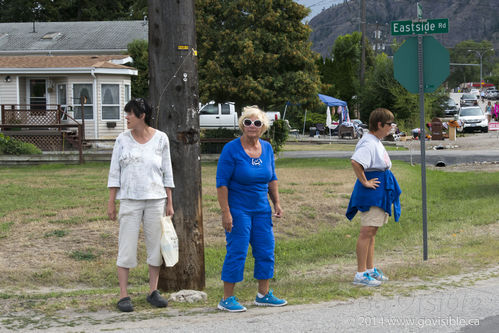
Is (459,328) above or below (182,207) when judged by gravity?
below

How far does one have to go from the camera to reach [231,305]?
6.14 m

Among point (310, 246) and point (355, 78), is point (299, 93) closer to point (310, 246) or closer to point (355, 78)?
point (310, 246)

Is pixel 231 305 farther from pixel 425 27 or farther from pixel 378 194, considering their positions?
pixel 425 27

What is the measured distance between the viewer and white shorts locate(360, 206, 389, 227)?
7.24m

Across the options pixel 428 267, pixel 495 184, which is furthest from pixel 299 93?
pixel 428 267

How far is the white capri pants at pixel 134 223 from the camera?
6305 millimetres

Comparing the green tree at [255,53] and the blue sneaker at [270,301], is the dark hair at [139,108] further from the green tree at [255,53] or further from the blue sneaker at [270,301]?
the green tree at [255,53]

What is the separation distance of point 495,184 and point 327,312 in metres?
12.1

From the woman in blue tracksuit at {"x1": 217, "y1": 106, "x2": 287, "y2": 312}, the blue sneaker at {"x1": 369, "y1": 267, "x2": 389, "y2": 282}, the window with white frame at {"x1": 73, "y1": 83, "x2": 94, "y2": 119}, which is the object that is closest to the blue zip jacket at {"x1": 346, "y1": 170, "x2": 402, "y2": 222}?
the blue sneaker at {"x1": 369, "y1": 267, "x2": 389, "y2": 282}

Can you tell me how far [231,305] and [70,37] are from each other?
127 ft

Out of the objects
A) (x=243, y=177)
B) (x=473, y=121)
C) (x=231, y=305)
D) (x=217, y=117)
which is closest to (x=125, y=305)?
(x=231, y=305)

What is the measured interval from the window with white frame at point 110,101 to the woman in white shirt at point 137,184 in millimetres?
25095

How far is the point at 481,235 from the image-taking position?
10578 mm

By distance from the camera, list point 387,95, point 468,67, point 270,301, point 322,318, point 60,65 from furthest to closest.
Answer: point 468,67, point 387,95, point 60,65, point 270,301, point 322,318
